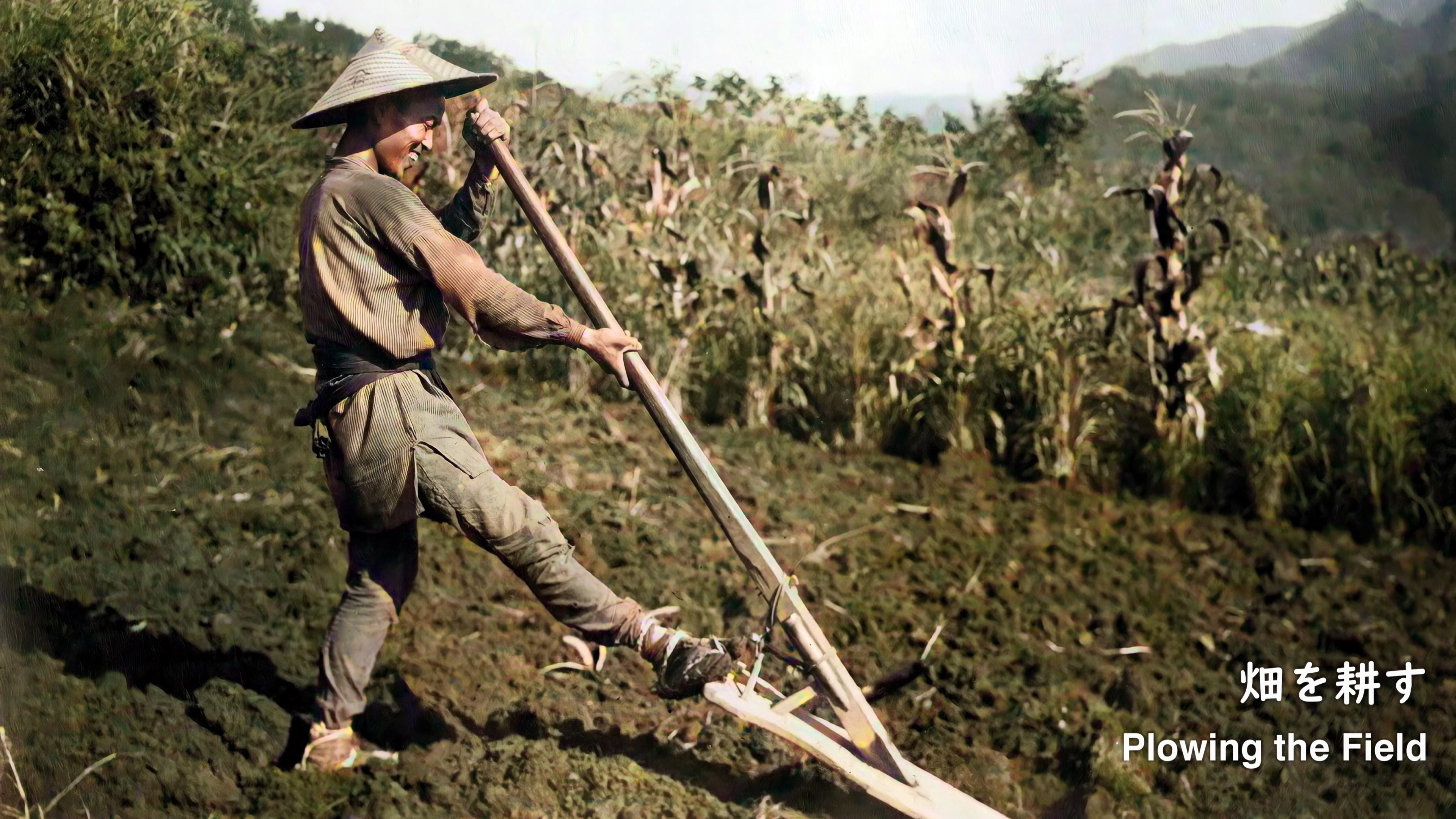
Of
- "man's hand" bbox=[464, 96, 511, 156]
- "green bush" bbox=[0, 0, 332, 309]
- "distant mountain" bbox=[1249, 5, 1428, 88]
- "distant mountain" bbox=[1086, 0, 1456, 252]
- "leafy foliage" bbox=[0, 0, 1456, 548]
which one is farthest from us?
"distant mountain" bbox=[1086, 0, 1456, 252]

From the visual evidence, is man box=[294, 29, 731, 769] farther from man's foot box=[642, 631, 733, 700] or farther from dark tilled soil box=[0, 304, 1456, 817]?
dark tilled soil box=[0, 304, 1456, 817]

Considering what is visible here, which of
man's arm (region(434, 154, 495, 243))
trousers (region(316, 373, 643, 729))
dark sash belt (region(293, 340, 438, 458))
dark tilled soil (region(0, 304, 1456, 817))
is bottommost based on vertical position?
dark tilled soil (region(0, 304, 1456, 817))

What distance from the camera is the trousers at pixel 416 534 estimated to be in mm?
2297

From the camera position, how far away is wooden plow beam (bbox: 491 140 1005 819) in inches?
91.0

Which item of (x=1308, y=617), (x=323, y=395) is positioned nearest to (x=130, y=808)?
(x=323, y=395)

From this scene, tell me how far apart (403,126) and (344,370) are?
49cm

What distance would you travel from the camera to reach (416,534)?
2.52 metres

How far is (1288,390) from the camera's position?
464 cm

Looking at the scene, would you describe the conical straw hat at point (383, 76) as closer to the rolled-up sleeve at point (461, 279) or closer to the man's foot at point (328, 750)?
the rolled-up sleeve at point (461, 279)

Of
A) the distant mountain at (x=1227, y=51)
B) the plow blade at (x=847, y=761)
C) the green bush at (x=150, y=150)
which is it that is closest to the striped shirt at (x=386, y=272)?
the plow blade at (x=847, y=761)

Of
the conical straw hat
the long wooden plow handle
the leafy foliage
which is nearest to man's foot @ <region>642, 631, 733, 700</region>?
the long wooden plow handle

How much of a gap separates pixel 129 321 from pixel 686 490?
208 centimetres

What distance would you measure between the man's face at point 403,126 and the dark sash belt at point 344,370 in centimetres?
36

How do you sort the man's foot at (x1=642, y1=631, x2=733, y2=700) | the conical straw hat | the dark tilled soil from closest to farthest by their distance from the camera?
the conical straw hat < the man's foot at (x1=642, y1=631, x2=733, y2=700) < the dark tilled soil
